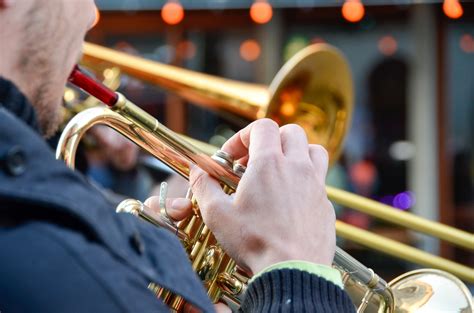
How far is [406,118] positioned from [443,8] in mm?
797

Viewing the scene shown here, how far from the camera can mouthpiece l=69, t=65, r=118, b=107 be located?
1.40 m

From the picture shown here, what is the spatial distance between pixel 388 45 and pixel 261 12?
36.4 inches

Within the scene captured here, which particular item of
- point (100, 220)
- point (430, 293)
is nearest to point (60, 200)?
point (100, 220)

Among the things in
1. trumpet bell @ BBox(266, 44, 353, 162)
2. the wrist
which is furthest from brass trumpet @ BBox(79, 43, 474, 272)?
the wrist

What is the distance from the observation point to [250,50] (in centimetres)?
669

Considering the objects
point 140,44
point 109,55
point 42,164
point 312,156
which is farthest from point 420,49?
point 42,164

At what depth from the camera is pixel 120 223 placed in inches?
36.2

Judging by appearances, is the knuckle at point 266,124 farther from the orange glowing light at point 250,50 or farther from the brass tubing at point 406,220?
the orange glowing light at point 250,50

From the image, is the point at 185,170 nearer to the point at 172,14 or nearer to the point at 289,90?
the point at 289,90

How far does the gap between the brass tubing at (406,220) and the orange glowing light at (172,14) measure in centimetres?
444

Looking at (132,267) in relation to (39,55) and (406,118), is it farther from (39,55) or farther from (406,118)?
(406,118)

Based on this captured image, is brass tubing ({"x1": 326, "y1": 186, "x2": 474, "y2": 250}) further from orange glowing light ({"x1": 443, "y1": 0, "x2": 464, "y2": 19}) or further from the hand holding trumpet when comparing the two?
orange glowing light ({"x1": 443, "y1": 0, "x2": 464, "y2": 19})

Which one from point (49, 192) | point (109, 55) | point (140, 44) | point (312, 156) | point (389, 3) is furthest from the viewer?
point (140, 44)

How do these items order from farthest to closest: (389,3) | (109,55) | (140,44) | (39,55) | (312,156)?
(140,44) → (389,3) → (109,55) → (312,156) → (39,55)
